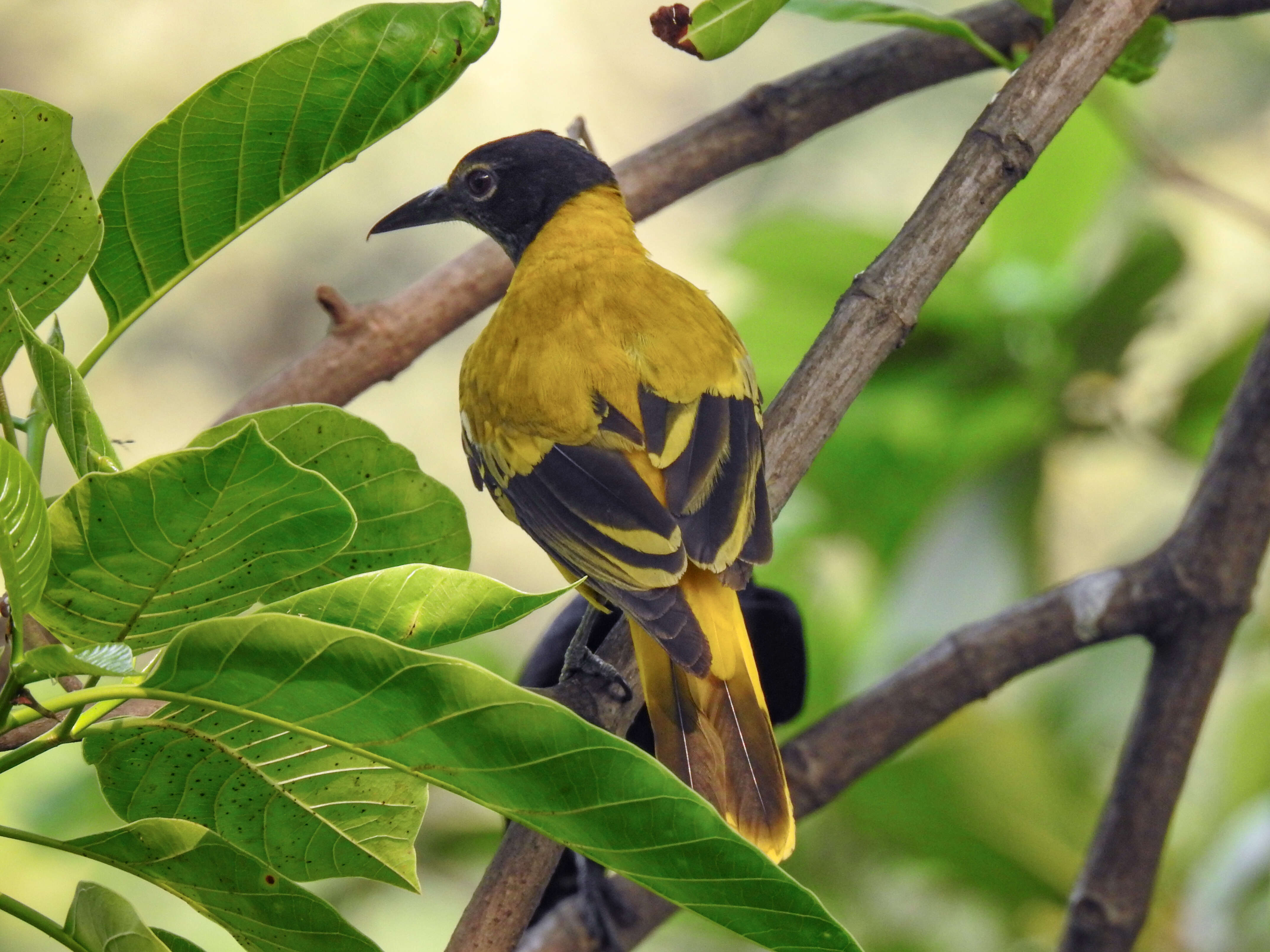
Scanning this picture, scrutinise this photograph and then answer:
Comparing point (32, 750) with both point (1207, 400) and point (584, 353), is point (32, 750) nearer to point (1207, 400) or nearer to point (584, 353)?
point (584, 353)

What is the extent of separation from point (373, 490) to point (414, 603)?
320 mm

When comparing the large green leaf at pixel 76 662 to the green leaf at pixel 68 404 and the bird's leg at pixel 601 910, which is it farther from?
the bird's leg at pixel 601 910

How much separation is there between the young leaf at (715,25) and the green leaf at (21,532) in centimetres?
75

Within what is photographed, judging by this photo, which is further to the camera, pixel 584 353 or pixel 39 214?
pixel 584 353

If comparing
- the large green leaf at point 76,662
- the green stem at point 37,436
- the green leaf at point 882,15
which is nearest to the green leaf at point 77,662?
the large green leaf at point 76,662

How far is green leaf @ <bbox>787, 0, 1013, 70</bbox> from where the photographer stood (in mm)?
1440

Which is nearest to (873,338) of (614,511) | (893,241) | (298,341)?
(893,241)

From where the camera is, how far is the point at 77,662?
0.76 metres

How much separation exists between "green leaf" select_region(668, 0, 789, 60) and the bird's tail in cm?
61

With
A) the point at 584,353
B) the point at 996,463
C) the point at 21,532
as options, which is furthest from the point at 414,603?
the point at 996,463

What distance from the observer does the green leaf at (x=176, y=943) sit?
1.00 meters

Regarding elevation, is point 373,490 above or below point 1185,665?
below

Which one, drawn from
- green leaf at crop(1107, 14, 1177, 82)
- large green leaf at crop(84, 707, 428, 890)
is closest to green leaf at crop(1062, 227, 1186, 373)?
green leaf at crop(1107, 14, 1177, 82)

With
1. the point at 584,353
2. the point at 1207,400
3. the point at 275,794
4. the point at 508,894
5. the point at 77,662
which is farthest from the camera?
the point at 1207,400
